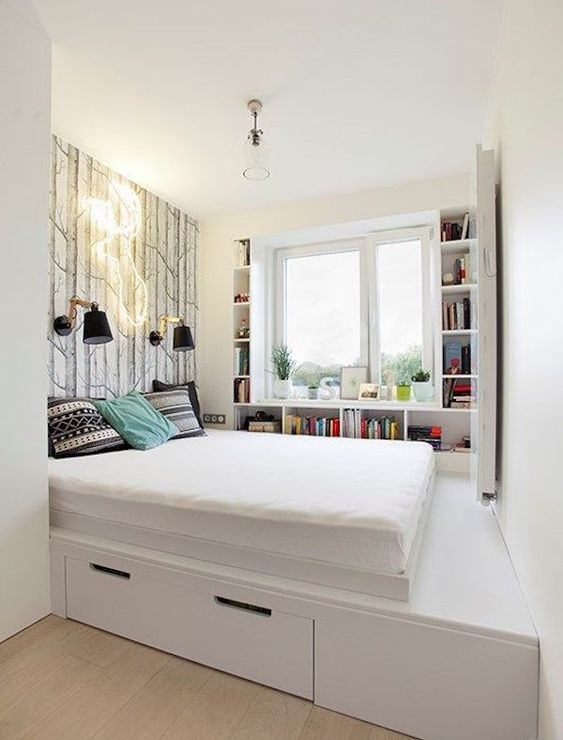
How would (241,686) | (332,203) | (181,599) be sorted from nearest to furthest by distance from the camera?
(241,686) < (181,599) < (332,203)

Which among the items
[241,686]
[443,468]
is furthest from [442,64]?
[241,686]

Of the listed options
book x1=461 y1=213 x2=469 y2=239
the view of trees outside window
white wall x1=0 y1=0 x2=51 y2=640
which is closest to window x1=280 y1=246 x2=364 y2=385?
the view of trees outside window

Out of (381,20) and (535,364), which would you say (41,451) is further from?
(381,20)

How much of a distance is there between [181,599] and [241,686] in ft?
1.09

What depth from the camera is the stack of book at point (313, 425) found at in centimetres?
331

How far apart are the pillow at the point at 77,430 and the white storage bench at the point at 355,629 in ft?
1.89

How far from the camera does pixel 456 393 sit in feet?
9.75

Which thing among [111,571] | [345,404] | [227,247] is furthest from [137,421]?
[227,247]

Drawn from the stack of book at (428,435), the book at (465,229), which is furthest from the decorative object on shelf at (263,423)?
the book at (465,229)

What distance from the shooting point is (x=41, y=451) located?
170cm

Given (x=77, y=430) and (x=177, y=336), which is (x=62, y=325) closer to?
(x=77, y=430)

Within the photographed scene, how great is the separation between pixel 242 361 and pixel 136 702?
2.63 metres

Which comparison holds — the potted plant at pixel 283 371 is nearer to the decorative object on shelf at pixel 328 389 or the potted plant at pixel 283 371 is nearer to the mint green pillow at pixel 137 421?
the decorative object on shelf at pixel 328 389

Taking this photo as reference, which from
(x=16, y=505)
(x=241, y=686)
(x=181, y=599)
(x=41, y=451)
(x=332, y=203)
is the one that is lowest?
(x=241, y=686)
